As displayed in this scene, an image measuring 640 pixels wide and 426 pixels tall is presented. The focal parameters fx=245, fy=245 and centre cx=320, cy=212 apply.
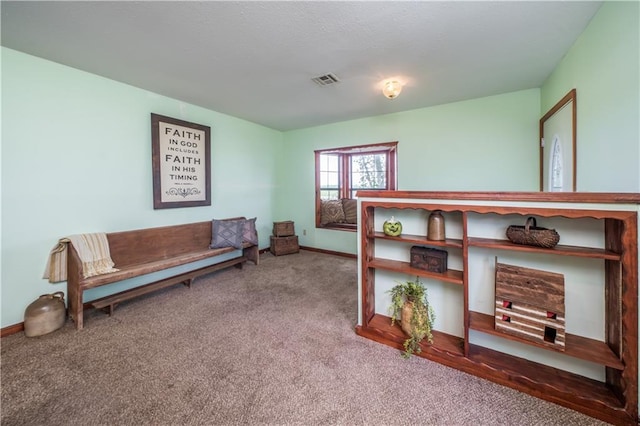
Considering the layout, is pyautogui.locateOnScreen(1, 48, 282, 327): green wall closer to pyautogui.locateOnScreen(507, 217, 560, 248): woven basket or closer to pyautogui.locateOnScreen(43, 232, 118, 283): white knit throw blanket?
pyautogui.locateOnScreen(43, 232, 118, 283): white knit throw blanket

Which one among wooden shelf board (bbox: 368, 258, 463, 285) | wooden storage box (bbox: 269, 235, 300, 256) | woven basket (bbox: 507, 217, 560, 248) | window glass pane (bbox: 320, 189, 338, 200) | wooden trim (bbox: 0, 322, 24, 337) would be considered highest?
window glass pane (bbox: 320, 189, 338, 200)

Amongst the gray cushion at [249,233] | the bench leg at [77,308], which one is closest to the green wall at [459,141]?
the gray cushion at [249,233]

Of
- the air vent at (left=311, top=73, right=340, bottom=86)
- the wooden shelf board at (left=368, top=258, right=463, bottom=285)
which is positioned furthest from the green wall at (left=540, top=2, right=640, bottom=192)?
the air vent at (left=311, top=73, right=340, bottom=86)

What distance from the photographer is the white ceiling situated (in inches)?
66.8

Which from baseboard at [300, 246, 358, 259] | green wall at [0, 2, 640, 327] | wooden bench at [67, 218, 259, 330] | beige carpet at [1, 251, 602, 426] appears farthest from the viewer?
baseboard at [300, 246, 358, 259]

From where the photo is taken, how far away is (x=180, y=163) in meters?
3.41

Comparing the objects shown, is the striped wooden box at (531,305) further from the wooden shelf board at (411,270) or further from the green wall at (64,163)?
the green wall at (64,163)

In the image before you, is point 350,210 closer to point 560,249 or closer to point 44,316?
point 560,249

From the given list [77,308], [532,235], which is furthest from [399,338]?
[77,308]

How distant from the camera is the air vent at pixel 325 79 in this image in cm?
269

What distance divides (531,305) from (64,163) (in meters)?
4.16

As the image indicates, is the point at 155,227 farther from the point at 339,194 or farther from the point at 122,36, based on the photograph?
the point at 339,194

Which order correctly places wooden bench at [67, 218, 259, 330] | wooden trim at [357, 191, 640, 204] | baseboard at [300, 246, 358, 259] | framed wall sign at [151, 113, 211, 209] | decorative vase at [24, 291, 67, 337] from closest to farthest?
wooden trim at [357, 191, 640, 204] → decorative vase at [24, 291, 67, 337] → wooden bench at [67, 218, 259, 330] → framed wall sign at [151, 113, 211, 209] → baseboard at [300, 246, 358, 259]

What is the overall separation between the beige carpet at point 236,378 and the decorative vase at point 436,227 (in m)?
0.91
